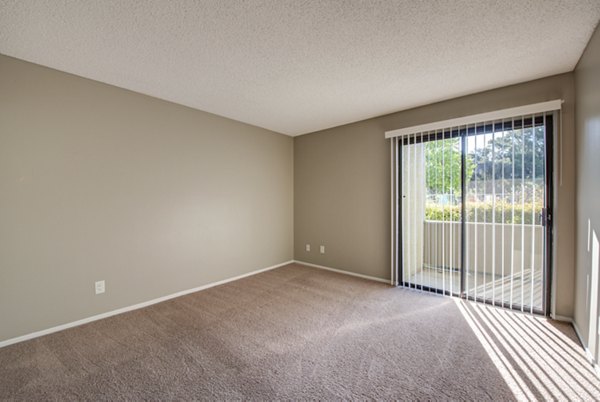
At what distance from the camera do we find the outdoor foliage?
2.68 meters

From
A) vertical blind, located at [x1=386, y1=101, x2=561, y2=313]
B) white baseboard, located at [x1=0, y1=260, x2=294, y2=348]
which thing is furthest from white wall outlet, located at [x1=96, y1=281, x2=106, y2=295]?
vertical blind, located at [x1=386, y1=101, x2=561, y2=313]

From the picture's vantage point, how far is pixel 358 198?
409cm

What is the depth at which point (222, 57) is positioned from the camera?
7.38 ft

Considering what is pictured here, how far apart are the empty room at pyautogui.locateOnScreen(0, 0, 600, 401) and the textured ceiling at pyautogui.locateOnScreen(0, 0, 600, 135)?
19 mm

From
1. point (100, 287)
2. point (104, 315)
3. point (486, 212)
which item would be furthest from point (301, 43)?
point (104, 315)

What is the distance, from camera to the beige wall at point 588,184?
75.0 inches

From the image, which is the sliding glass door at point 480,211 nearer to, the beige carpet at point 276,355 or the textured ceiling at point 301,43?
the beige carpet at point 276,355

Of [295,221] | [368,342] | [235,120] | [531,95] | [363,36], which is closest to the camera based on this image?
[363,36]

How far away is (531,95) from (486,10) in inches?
60.3

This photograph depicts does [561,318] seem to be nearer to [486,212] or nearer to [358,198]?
[486,212]

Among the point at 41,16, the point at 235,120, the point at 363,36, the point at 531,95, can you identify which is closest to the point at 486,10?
A: the point at 363,36

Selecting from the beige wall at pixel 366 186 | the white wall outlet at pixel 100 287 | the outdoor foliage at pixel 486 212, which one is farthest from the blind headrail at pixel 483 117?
the white wall outlet at pixel 100 287

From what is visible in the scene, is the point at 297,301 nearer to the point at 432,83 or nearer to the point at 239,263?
the point at 239,263

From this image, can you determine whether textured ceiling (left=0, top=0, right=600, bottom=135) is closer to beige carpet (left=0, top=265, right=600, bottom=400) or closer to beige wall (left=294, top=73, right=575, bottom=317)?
beige wall (left=294, top=73, right=575, bottom=317)
